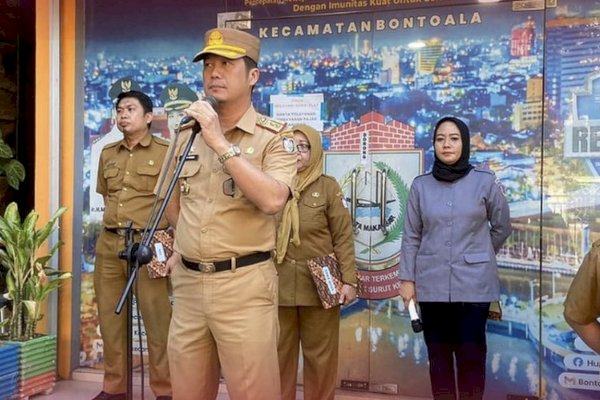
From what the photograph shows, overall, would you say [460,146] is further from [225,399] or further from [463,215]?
[225,399]

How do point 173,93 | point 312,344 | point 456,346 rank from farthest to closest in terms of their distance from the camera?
point 173,93, point 312,344, point 456,346

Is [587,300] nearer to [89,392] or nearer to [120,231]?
[120,231]

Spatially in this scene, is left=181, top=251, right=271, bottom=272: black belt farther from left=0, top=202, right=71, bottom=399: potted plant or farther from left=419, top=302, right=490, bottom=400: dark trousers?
left=0, top=202, right=71, bottom=399: potted plant

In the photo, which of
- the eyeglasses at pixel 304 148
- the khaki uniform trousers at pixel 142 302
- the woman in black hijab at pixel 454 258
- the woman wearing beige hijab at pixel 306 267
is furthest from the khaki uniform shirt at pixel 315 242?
the khaki uniform trousers at pixel 142 302

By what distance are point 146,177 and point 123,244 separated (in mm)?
421

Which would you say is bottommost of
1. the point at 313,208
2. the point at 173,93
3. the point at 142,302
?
the point at 142,302

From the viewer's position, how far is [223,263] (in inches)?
92.8

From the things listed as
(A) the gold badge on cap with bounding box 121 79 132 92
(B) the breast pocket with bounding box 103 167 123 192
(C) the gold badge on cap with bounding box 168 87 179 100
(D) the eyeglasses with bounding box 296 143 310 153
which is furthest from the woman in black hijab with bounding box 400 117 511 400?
(A) the gold badge on cap with bounding box 121 79 132 92

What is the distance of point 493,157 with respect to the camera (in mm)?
3934

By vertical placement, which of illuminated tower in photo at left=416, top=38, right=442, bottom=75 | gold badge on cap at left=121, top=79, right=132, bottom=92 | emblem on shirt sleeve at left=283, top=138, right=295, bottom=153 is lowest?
emblem on shirt sleeve at left=283, top=138, right=295, bottom=153

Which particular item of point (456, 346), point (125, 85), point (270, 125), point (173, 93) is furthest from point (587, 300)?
point (125, 85)

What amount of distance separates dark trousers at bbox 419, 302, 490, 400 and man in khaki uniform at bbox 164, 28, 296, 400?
1.18 meters

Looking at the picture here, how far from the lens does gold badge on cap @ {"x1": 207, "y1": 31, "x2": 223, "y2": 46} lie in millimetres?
2322

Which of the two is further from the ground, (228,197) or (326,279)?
(228,197)
